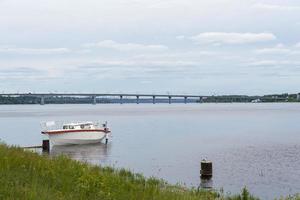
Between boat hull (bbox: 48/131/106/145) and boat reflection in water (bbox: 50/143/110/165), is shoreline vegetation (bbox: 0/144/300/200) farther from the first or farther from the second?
→ boat hull (bbox: 48/131/106/145)

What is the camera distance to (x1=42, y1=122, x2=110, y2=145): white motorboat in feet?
191

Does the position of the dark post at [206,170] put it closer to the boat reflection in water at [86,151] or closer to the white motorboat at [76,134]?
the boat reflection in water at [86,151]

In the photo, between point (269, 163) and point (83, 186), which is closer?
point (83, 186)

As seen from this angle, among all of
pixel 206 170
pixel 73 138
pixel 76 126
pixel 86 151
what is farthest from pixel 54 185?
pixel 76 126

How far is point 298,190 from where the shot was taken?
27203mm

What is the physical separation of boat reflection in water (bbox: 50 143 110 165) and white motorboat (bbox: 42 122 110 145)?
0.88 m

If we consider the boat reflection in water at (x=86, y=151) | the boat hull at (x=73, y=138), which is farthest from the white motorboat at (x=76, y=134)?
the boat reflection in water at (x=86, y=151)

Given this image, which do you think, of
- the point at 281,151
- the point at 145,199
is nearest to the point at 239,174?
the point at 281,151

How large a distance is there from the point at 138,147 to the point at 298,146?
17257mm

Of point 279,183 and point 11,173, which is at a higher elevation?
point 11,173

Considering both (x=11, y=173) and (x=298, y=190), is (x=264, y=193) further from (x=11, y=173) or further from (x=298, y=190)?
(x=11, y=173)

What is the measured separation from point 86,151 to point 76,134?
230 inches

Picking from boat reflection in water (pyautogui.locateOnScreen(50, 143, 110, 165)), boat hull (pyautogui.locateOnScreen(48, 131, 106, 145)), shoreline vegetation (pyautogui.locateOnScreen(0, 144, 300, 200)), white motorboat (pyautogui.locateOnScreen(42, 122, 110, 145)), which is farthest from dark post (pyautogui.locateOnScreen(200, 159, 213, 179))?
boat hull (pyautogui.locateOnScreen(48, 131, 106, 145))

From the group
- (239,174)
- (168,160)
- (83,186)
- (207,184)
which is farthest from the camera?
(168,160)
